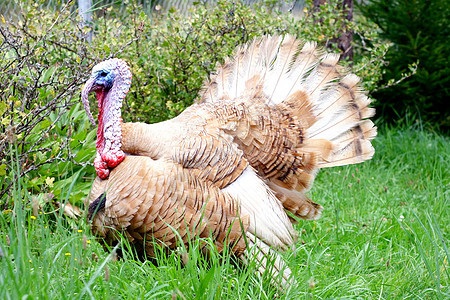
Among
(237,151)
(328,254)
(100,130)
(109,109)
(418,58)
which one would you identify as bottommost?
(328,254)

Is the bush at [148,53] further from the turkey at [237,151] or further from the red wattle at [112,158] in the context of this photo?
the red wattle at [112,158]

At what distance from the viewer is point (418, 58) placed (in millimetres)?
7297

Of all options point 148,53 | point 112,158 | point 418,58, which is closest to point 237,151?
point 112,158

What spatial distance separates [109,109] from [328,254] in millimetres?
1740

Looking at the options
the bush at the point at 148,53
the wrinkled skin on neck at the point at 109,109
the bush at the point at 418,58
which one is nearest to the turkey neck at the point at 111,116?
the wrinkled skin on neck at the point at 109,109

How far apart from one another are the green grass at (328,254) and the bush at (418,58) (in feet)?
2.42

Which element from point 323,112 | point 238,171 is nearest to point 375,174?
point 323,112

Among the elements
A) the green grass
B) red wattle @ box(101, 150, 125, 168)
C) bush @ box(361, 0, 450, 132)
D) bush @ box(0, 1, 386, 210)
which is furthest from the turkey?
bush @ box(361, 0, 450, 132)

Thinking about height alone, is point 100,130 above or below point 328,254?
above

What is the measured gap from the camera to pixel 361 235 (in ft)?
13.5

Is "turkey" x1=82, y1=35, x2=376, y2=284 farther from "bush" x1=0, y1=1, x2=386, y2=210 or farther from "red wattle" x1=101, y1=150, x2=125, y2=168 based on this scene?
"bush" x1=0, y1=1, x2=386, y2=210

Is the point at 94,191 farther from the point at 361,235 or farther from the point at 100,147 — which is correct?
the point at 361,235

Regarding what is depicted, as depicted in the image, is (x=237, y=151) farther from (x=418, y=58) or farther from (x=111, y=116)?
(x=418, y=58)

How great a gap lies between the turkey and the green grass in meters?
0.17
